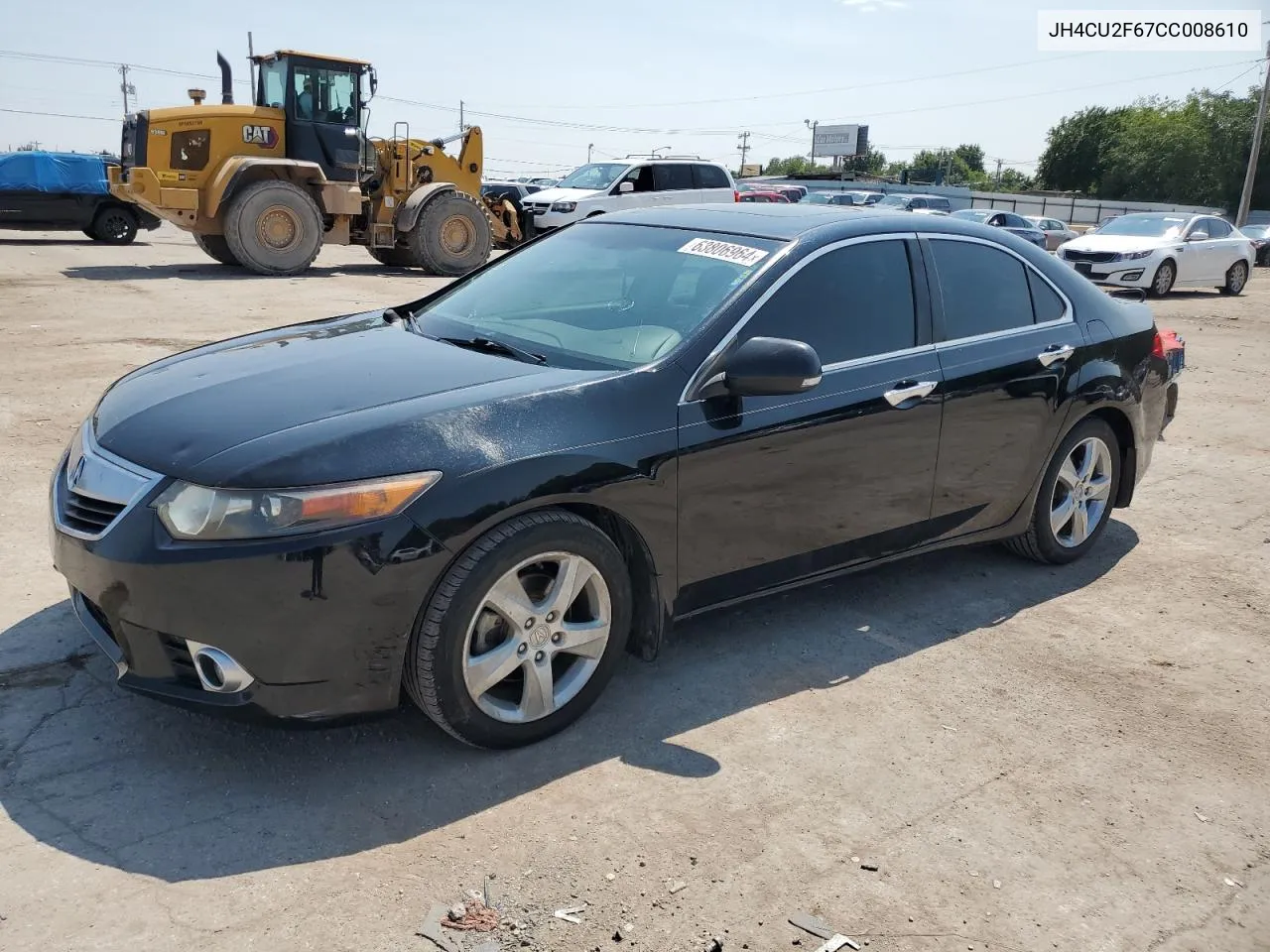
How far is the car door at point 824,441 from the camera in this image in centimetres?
361

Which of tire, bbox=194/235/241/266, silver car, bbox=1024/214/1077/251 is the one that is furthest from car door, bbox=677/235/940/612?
silver car, bbox=1024/214/1077/251

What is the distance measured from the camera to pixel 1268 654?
4.30 meters

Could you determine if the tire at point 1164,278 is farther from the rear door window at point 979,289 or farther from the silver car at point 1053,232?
the rear door window at point 979,289

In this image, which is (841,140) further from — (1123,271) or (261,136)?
(261,136)

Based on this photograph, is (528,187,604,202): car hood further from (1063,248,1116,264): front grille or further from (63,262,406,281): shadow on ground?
(1063,248,1116,264): front grille

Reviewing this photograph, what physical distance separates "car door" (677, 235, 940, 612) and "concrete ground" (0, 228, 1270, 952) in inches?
17.3

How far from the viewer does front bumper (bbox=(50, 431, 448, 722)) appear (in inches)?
110

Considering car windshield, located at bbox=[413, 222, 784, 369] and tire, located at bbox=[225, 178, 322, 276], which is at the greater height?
tire, located at bbox=[225, 178, 322, 276]

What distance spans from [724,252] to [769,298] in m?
0.33

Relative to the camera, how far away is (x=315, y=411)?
3.14m

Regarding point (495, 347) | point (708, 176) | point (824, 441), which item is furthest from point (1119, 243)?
point (495, 347)

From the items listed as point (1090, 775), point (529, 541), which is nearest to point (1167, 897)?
point (1090, 775)

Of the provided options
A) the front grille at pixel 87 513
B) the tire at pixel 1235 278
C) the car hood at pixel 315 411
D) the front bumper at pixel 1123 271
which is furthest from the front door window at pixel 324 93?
the tire at pixel 1235 278

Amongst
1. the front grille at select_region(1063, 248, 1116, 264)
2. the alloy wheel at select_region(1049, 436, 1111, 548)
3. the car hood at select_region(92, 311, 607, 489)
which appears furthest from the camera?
the front grille at select_region(1063, 248, 1116, 264)
